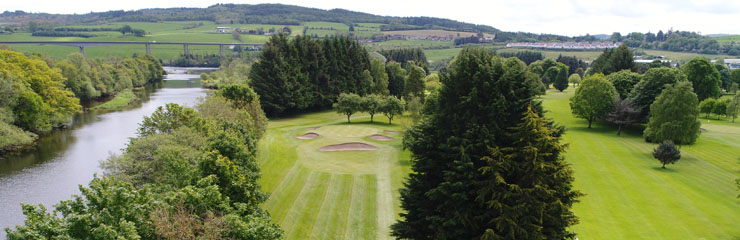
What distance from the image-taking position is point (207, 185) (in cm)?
1678

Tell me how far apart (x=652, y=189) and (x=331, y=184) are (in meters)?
24.2

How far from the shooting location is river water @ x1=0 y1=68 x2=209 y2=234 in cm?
3297

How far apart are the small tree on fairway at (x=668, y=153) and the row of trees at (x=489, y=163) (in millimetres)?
25815

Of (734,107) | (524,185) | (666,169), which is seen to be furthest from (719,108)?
(524,185)

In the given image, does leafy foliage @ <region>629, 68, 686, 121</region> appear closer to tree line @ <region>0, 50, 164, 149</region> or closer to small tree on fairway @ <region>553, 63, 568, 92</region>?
small tree on fairway @ <region>553, 63, 568, 92</region>

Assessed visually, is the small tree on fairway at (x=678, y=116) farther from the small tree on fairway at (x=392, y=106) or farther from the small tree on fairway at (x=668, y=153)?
the small tree on fairway at (x=392, y=106)

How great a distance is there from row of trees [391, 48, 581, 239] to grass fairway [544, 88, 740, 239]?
1039cm

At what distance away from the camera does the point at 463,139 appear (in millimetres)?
15078

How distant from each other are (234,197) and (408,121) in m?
37.9

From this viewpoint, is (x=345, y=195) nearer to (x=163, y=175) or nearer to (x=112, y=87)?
(x=163, y=175)

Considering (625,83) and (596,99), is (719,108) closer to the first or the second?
(625,83)

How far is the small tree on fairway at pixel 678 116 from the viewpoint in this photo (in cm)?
4116

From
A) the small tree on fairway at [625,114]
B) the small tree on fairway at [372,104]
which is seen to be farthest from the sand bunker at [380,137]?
the small tree on fairway at [625,114]

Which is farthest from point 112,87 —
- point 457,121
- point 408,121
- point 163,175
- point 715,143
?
point 715,143
